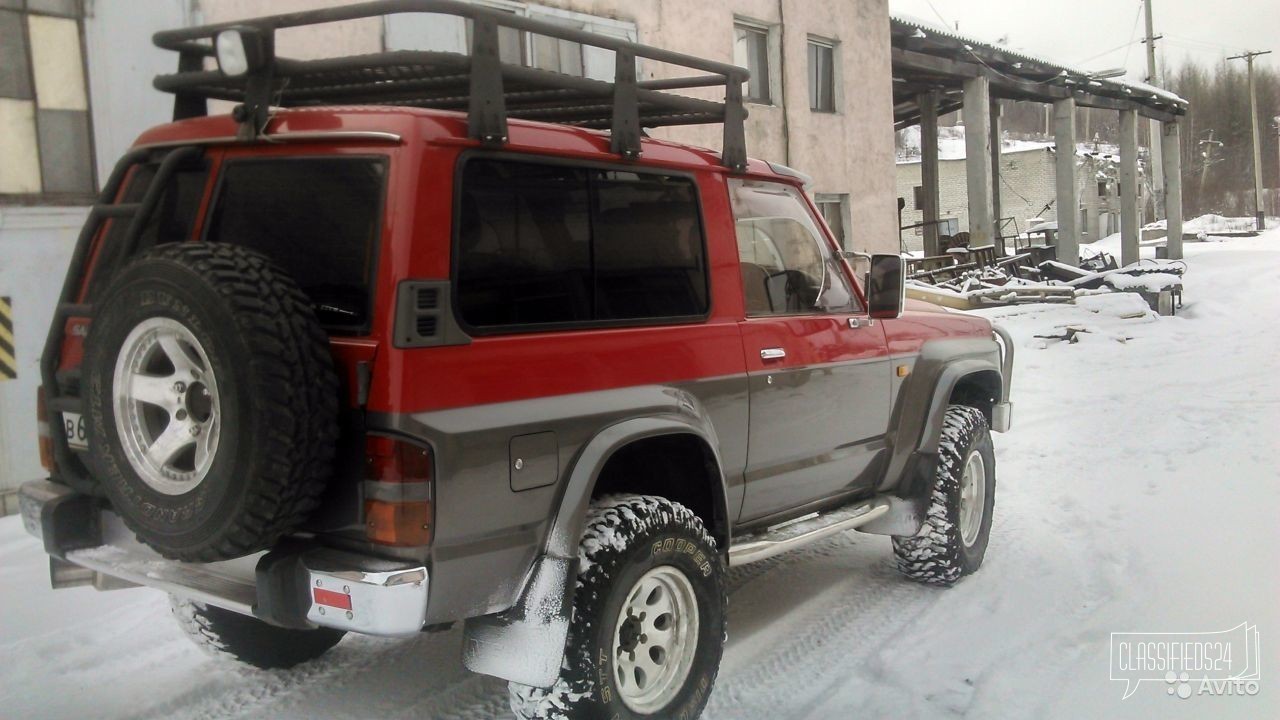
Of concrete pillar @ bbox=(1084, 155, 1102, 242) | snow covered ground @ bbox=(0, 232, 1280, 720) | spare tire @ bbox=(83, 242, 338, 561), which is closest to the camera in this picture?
spare tire @ bbox=(83, 242, 338, 561)

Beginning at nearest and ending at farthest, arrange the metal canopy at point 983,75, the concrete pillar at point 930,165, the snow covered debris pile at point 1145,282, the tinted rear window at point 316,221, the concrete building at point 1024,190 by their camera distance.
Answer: the tinted rear window at point 316,221 < the metal canopy at point 983,75 < the snow covered debris pile at point 1145,282 < the concrete pillar at point 930,165 < the concrete building at point 1024,190

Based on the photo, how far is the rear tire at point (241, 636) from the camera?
152 inches

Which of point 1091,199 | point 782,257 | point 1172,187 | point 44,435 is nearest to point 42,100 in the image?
point 44,435

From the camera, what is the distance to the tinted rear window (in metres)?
2.90

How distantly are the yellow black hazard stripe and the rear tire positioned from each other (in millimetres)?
3420

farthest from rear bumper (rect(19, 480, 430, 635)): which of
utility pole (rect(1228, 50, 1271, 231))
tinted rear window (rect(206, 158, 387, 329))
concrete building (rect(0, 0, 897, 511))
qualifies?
utility pole (rect(1228, 50, 1271, 231))

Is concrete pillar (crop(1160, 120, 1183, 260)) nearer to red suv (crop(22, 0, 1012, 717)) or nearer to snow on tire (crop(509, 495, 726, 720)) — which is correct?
red suv (crop(22, 0, 1012, 717))

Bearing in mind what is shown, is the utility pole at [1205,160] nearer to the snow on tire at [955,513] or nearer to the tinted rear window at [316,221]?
the snow on tire at [955,513]

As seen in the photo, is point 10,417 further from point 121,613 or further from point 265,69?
point 265,69

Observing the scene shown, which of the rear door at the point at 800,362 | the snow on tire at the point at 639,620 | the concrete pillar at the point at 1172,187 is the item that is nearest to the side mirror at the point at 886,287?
the rear door at the point at 800,362

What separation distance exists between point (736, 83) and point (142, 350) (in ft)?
7.65

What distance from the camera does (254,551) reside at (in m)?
2.71

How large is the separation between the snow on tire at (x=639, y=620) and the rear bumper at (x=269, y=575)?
54cm

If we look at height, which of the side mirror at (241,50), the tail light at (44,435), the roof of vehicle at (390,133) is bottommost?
the tail light at (44,435)
